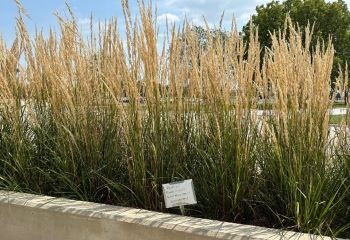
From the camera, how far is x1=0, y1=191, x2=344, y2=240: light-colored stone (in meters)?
1.89

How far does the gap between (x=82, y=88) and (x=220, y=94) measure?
89 centimetres

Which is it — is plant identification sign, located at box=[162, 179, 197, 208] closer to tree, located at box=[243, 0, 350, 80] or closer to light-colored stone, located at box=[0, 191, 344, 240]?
light-colored stone, located at box=[0, 191, 344, 240]

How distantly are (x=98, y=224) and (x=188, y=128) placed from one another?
686 mm

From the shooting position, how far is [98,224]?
7.14 ft

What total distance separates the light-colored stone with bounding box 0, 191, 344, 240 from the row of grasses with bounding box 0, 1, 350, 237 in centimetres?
18

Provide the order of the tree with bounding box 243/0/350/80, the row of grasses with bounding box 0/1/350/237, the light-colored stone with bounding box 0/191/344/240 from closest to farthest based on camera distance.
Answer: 1. the light-colored stone with bounding box 0/191/344/240
2. the row of grasses with bounding box 0/1/350/237
3. the tree with bounding box 243/0/350/80

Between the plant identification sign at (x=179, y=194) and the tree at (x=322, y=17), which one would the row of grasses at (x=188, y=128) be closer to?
the plant identification sign at (x=179, y=194)

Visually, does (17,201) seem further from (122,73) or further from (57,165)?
(122,73)

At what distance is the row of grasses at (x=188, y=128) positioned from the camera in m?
2.07

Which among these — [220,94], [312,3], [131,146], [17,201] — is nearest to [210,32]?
[220,94]

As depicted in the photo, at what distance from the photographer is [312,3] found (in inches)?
800

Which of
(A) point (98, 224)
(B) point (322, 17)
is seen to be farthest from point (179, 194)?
(B) point (322, 17)

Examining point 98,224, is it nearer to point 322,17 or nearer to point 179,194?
point 179,194

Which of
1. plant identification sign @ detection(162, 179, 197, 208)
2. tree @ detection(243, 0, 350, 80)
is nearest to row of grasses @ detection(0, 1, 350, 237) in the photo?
plant identification sign @ detection(162, 179, 197, 208)
